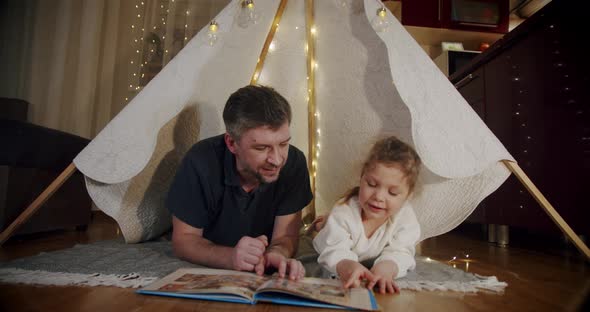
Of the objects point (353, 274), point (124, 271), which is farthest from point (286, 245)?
point (124, 271)

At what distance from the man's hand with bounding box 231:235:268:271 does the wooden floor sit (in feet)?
0.58

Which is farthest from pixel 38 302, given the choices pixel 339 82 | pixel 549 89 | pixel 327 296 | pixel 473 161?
pixel 549 89

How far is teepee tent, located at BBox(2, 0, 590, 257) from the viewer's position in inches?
38.6

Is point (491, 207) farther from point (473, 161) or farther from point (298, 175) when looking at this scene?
point (298, 175)

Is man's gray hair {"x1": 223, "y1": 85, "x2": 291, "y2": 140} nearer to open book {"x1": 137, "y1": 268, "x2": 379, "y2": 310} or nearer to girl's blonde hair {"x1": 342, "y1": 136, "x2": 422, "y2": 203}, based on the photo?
girl's blonde hair {"x1": 342, "y1": 136, "x2": 422, "y2": 203}

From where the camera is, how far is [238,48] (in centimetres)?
143

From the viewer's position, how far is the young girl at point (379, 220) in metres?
0.91

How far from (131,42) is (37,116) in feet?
2.48

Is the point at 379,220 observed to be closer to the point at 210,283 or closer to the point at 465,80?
the point at 210,283

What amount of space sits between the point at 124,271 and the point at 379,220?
0.70m

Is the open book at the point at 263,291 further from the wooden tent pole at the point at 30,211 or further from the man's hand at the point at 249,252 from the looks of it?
the wooden tent pole at the point at 30,211

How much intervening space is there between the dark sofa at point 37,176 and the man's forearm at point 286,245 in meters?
0.99

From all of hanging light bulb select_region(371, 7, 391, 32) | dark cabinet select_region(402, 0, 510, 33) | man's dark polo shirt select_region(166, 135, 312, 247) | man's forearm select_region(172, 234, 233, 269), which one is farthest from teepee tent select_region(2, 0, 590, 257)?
dark cabinet select_region(402, 0, 510, 33)

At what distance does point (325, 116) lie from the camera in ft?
5.27
